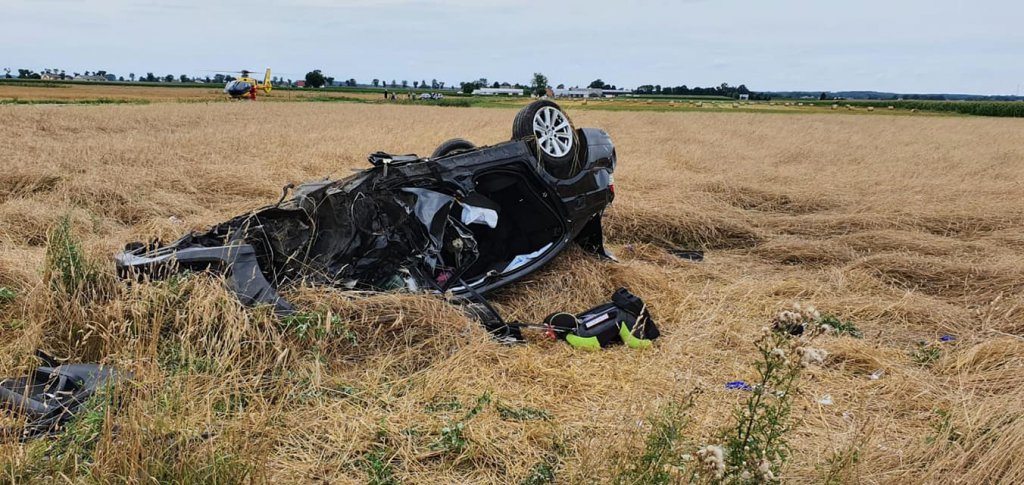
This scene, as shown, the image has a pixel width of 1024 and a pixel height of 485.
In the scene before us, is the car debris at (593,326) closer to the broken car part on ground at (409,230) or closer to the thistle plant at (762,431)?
the broken car part on ground at (409,230)

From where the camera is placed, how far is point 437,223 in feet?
15.0

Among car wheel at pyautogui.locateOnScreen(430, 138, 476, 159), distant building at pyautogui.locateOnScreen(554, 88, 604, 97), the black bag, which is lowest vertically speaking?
the black bag

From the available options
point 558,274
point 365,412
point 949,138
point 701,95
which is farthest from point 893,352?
point 701,95

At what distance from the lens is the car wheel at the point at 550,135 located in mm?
5477

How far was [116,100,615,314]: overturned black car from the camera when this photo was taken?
4.11 meters

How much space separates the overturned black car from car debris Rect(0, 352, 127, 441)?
73 cm

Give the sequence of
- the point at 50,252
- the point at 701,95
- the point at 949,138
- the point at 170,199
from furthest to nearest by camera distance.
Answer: the point at 701,95, the point at 949,138, the point at 170,199, the point at 50,252

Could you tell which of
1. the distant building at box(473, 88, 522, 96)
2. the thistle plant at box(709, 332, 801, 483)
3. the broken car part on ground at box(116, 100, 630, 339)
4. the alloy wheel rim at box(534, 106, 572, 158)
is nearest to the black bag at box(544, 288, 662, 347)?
the broken car part on ground at box(116, 100, 630, 339)

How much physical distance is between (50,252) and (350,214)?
1713 mm

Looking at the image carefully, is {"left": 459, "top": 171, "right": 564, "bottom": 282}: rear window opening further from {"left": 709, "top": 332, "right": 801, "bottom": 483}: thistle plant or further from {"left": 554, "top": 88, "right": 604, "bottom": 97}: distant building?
{"left": 554, "top": 88, "right": 604, "bottom": 97}: distant building

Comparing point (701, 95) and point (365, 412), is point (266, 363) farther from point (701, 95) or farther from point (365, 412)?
point (701, 95)

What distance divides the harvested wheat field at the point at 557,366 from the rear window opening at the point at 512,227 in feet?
0.80

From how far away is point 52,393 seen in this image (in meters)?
3.12

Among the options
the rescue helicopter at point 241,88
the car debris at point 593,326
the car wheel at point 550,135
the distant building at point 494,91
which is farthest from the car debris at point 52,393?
the distant building at point 494,91
